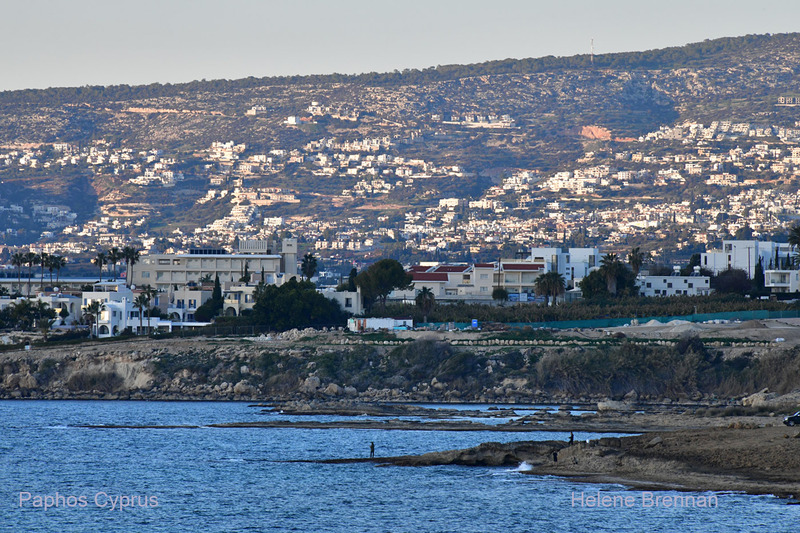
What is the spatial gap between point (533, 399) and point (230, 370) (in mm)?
20067

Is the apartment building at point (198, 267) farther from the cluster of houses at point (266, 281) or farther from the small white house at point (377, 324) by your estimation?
A: the small white house at point (377, 324)

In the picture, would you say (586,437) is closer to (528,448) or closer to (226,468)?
(528,448)

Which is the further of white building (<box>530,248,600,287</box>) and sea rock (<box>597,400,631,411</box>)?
white building (<box>530,248,600,287</box>)

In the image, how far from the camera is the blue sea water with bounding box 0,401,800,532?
41.9 metres

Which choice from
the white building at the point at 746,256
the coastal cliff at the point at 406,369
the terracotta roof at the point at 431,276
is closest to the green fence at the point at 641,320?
the coastal cliff at the point at 406,369

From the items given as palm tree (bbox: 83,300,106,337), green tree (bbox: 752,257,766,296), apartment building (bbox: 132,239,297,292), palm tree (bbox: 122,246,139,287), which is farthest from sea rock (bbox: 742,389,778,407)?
palm tree (bbox: 122,246,139,287)

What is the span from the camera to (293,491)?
48.0 meters

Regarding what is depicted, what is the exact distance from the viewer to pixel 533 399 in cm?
7981

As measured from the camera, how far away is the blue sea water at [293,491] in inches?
1651

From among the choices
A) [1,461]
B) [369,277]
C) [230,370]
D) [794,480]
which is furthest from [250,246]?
[794,480]

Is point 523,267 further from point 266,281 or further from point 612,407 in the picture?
point 612,407

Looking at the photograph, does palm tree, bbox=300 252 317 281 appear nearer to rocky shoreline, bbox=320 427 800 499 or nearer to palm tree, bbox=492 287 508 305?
palm tree, bbox=492 287 508 305

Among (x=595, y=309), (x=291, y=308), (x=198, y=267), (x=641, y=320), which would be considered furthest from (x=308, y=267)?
(x=641, y=320)

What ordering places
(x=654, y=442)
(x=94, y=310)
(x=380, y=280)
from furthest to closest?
(x=380, y=280)
(x=94, y=310)
(x=654, y=442)
